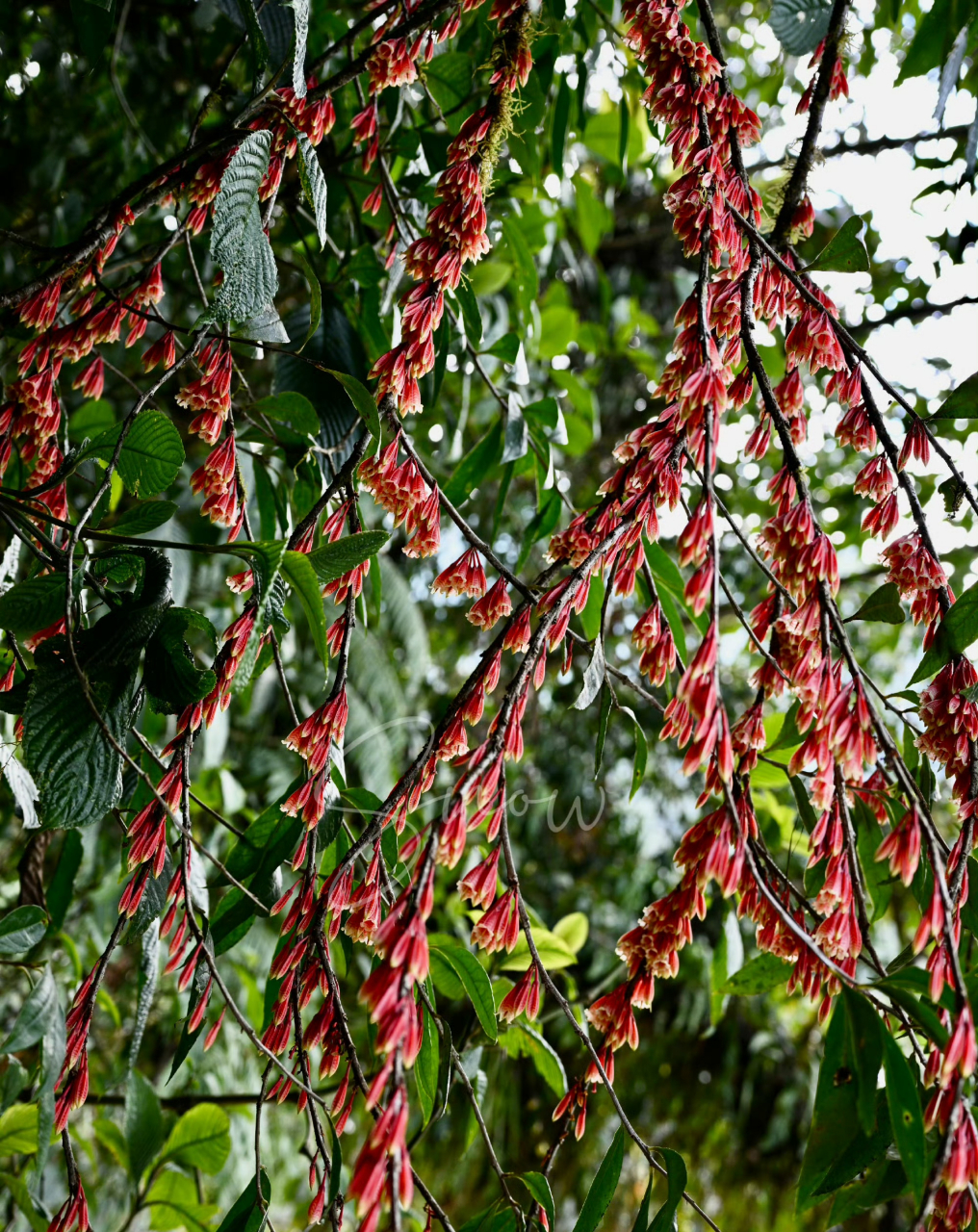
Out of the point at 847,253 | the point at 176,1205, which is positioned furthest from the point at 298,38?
the point at 176,1205

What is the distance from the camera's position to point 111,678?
0.46m

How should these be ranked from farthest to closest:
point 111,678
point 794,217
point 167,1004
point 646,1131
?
point 646,1131 < point 167,1004 < point 794,217 < point 111,678

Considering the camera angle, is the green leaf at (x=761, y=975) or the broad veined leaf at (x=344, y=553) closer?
the broad veined leaf at (x=344, y=553)

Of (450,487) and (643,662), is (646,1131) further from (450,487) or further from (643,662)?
(643,662)

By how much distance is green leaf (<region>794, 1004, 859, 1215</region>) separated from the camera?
1.31 ft

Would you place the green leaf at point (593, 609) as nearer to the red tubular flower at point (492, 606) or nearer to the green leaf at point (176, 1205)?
the red tubular flower at point (492, 606)

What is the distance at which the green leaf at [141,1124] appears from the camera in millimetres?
817

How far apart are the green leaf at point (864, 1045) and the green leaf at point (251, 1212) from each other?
27 cm

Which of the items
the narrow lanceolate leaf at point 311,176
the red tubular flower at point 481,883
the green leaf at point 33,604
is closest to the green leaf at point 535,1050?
the red tubular flower at point 481,883

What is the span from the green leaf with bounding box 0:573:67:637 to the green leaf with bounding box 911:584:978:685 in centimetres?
41

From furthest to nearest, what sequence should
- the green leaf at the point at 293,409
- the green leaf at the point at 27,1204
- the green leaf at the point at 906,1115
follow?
the green leaf at the point at 27,1204
the green leaf at the point at 293,409
the green leaf at the point at 906,1115

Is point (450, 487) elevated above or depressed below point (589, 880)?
below

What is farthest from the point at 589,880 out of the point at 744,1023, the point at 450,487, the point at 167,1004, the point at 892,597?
the point at 892,597

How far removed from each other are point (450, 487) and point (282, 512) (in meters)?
0.12
